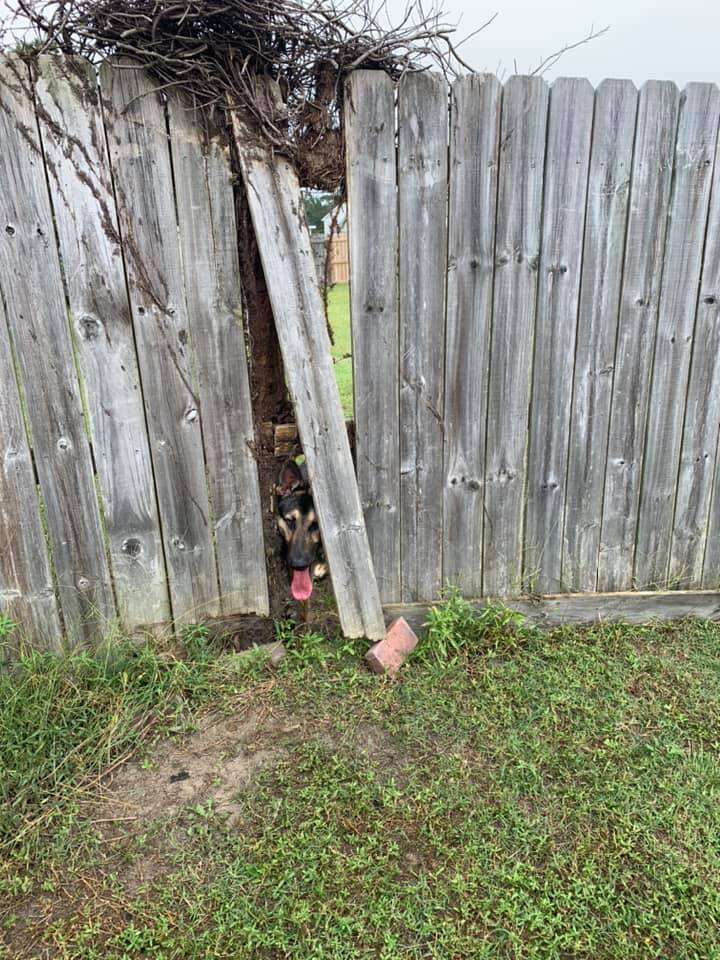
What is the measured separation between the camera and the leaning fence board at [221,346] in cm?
266

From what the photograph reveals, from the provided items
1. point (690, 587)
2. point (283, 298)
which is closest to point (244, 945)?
point (283, 298)

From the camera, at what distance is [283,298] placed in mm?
2797

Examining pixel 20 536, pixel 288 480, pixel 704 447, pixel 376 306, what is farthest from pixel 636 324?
pixel 20 536

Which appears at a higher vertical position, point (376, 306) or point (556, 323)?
point (376, 306)

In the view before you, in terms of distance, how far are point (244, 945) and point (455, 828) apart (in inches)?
29.6

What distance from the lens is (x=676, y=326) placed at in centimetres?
317

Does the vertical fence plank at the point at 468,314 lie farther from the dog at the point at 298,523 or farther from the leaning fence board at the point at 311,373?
the dog at the point at 298,523

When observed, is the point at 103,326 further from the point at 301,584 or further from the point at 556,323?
the point at 556,323

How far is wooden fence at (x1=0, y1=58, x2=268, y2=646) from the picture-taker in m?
2.56

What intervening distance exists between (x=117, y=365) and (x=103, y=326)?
16cm

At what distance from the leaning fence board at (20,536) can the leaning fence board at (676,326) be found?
2772 millimetres

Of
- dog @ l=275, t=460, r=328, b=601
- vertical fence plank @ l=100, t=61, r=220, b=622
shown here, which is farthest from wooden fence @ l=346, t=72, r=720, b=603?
vertical fence plank @ l=100, t=61, r=220, b=622

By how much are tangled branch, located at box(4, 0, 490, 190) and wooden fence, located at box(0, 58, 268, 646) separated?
0.10 metres

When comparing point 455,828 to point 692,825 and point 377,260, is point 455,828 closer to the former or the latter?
point 692,825
